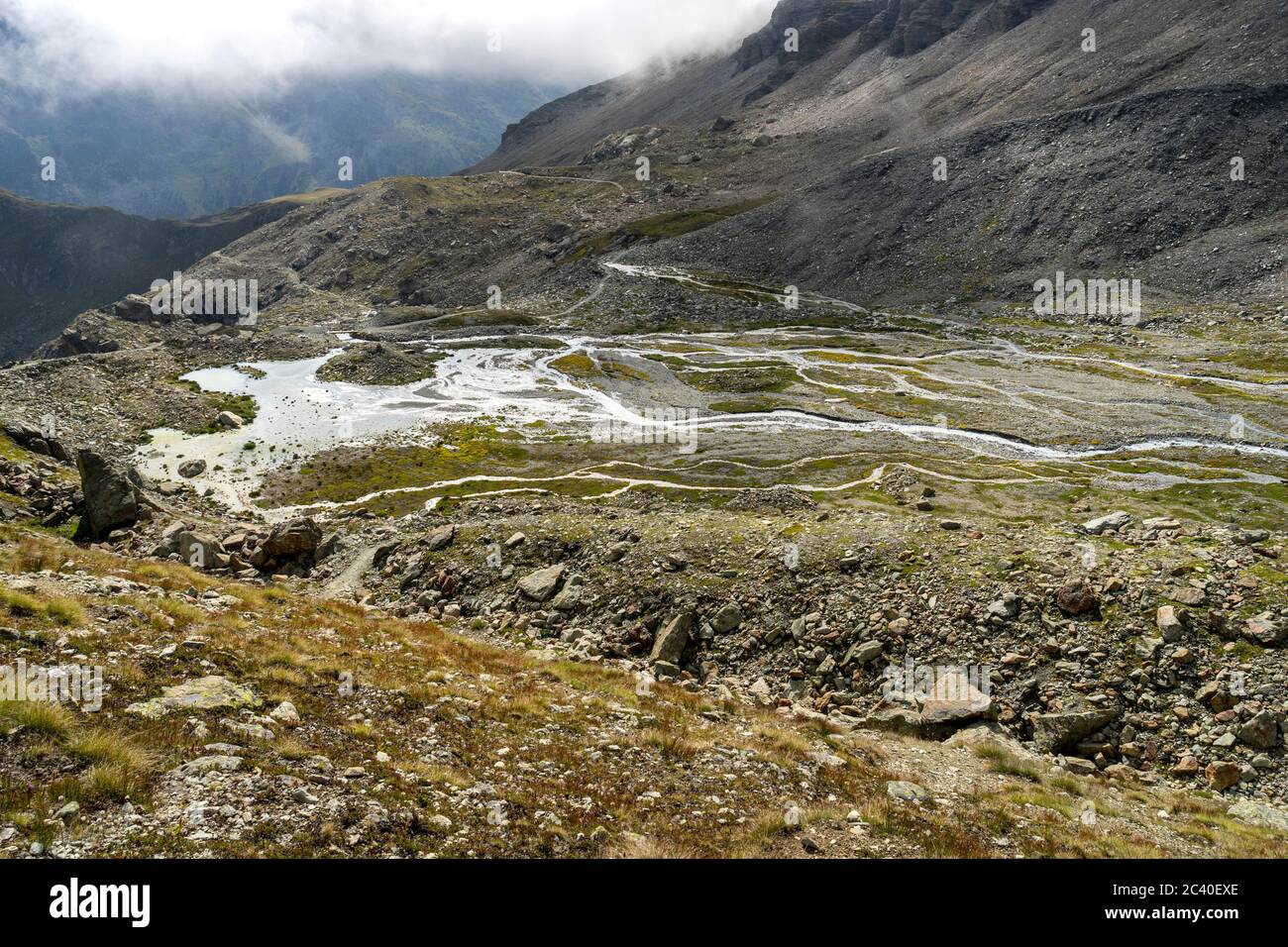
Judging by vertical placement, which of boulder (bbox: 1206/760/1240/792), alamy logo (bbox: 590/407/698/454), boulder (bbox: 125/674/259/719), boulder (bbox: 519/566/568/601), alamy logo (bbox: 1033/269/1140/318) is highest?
alamy logo (bbox: 1033/269/1140/318)

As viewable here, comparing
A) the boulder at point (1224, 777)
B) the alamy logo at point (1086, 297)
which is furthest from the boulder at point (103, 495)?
the alamy logo at point (1086, 297)

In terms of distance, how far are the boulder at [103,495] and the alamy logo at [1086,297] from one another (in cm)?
13069

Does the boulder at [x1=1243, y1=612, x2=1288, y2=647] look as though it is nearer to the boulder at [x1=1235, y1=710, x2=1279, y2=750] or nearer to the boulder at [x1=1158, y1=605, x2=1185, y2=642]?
the boulder at [x1=1158, y1=605, x2=1185, y2=642]

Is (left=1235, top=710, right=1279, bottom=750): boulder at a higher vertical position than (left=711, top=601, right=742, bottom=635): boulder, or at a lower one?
lower

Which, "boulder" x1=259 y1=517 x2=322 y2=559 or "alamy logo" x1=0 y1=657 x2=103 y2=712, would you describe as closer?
"alamy logo" x1=0 y1=657 x2=103 y2=712

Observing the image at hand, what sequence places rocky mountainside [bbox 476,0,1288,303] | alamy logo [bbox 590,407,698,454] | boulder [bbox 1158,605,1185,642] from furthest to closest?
rocky mountainside [bbox 476,0,1288,303] → alamy logo [bbox 590,407,698,454] → boulder [bbox 1158,605,1185,642]

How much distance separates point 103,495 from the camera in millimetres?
39781

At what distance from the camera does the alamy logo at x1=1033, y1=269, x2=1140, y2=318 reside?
114m

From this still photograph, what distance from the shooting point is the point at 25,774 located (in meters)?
10.1

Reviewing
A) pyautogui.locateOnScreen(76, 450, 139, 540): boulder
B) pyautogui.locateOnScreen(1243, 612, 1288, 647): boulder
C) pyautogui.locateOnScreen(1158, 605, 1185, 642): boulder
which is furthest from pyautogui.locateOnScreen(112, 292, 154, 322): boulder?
pyautogui.locateOnScreen(1243, 612, 1288, 647): boulder

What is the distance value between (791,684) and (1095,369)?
8573cm
